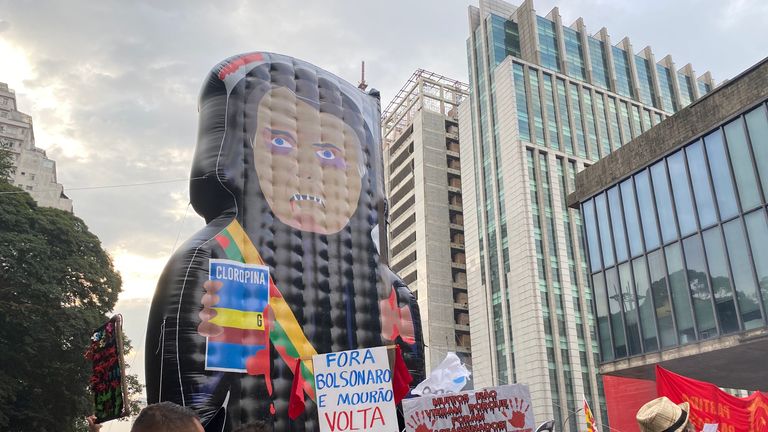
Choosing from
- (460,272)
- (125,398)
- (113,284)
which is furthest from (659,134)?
(460,272)

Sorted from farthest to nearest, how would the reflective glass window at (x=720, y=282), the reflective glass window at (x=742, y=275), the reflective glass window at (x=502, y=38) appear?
the reflective glass window at (x=502, y=38) → the reflective glass window at (x=720, y=282) → the reflective glass window at (x=742, y=275)

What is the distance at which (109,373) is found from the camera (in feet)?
29.7

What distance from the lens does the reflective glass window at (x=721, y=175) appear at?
19.9 m

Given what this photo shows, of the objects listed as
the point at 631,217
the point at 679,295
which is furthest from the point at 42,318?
→ the point at 679,295

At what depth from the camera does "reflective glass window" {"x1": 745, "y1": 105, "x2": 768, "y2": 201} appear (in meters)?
18.9

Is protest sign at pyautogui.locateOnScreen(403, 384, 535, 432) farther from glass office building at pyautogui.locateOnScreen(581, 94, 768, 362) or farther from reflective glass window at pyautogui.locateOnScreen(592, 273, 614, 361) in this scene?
reflective glass window at pyautogui.locateOnScreen(592, 273, 614, 361)

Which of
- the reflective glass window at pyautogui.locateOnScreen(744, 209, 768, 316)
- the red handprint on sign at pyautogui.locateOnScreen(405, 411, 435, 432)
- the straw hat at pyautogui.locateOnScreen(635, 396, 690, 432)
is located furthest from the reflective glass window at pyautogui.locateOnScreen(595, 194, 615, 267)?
the straw hat at pyautogui.locateOnScreen(635, 396, 690, 432)

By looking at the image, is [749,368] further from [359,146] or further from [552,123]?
[552,123]

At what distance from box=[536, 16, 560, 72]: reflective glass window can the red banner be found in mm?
57822

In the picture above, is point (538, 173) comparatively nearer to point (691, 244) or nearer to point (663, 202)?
point (663, 202)

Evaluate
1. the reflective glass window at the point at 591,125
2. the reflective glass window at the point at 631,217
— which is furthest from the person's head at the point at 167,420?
the reflective glass window at the point at 591,125

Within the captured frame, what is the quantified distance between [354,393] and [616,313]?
16.7m

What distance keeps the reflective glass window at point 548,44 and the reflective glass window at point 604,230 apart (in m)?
41.9

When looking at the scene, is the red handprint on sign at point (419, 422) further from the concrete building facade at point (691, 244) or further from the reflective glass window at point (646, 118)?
the reflective glass window at point (646, 118)
